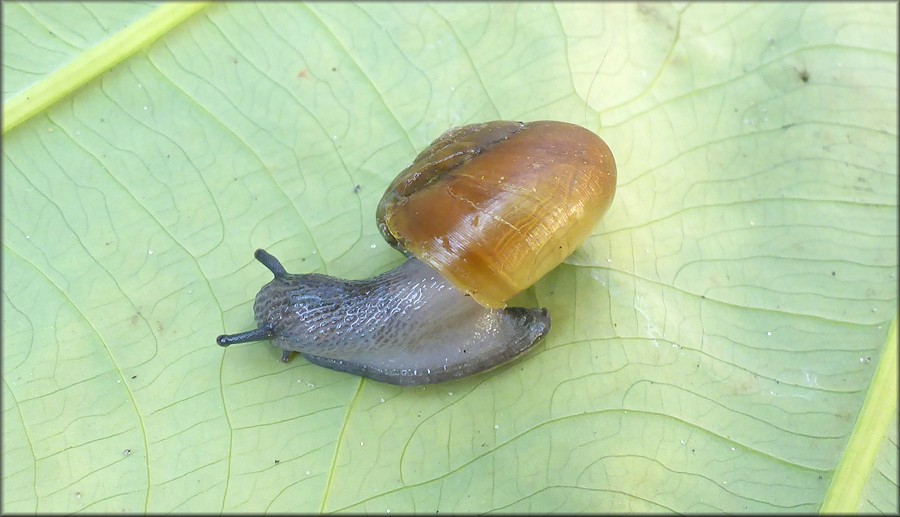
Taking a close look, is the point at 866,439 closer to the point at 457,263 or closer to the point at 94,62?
the point at 457,263

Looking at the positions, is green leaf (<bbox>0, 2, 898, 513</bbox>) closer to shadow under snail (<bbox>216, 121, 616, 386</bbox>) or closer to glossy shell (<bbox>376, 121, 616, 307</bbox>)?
shadow under snail (<bbox>216, 121, 616, 386</bbox>)

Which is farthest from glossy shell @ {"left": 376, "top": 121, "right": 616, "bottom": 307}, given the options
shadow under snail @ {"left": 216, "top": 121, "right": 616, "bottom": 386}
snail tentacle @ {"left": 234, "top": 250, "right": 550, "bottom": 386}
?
snail tentacle @ {"left": 234, "top": 250, "right": 550, "bottom": 386}

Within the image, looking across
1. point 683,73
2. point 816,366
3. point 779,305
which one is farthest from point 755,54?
point 816,366

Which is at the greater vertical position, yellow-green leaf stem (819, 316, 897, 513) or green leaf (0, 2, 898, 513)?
green leaf (0, 2, 898, 513)

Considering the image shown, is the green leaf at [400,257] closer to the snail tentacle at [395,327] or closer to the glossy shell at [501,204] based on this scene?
the snail tentacle at [395,327]

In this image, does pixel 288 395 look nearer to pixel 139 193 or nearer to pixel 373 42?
pixel 139 193

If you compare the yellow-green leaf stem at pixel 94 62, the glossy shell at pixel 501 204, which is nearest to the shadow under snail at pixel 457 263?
the glossy shell at pixel 501 204

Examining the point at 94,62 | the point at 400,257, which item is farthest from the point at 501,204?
the point at 94,62
